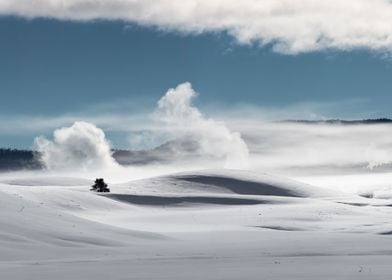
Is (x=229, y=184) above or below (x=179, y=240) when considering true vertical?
above

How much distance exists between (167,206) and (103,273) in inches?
1831

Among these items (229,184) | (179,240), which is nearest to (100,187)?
(229,184)

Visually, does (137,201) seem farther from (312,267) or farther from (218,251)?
(312,267)

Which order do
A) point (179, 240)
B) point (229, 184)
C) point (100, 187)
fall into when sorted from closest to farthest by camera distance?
point (179, 240)
point (100, 187)
point (229, 184)

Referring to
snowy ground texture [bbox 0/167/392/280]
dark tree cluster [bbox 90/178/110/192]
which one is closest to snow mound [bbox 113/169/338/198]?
dark tree cluster [bbox 90/178/110/192]

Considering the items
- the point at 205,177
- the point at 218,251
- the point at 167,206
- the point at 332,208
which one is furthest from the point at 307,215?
the point at 205,177

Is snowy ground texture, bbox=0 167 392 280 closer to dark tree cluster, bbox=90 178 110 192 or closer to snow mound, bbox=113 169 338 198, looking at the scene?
dark tree cluster, bbox=90 178 110 192

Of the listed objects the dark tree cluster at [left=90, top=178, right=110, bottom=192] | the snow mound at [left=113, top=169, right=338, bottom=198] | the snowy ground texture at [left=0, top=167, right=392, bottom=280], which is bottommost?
the snowy ground texture at [left=0, top=167, right=392, bottom=280]

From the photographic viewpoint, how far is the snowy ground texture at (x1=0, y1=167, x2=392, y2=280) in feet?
76.1

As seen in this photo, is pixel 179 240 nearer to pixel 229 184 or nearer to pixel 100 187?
Answer: pixel 100 187

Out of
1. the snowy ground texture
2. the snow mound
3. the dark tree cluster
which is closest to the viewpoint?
the snowy ground texture

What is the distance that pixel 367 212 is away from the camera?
2525 inches

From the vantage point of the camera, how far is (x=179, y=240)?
124ft

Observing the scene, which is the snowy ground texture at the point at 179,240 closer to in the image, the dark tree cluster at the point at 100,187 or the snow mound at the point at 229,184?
the dark tree cluster at the point at 100,187
